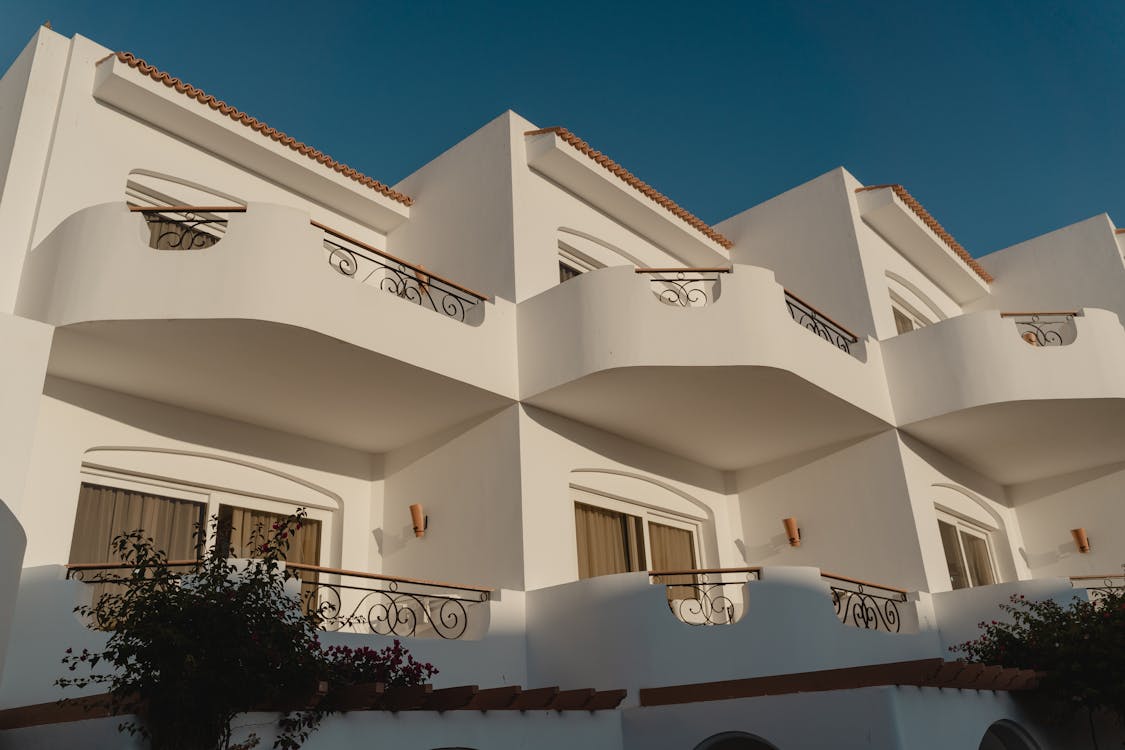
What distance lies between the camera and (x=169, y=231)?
10805 mm

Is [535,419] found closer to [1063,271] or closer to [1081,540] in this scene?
[1081,540]

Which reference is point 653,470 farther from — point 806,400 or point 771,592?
point 771,592

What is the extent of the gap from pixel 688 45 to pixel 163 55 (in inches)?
406

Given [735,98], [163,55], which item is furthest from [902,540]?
[163,55]

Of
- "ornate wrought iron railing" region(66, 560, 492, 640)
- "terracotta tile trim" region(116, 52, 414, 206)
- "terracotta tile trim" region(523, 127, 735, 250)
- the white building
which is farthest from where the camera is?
"terracotta tile trim" region(523, 127, 735, 250)

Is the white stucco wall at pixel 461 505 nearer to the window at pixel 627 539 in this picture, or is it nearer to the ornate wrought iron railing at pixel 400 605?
the ornate wrought iron railing at pixel 400 605

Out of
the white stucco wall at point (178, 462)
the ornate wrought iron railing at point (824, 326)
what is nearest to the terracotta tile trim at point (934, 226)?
the ornate wrought iron railing at point (824, 326)

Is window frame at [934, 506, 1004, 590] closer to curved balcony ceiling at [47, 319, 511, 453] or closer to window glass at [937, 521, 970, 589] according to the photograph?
window glass at [937, 521, 970, 589]

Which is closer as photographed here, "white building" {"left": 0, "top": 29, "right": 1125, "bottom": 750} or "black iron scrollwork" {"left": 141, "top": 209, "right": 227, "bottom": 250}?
"white building" {"left": 0, "top": 29, "right": 1125, "bottom": 750}

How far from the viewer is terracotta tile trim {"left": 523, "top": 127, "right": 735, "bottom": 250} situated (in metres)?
13.5

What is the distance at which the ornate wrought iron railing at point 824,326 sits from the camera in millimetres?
13141

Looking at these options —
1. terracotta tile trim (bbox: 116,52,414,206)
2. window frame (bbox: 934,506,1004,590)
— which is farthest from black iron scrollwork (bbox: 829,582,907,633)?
terracotta tile trim (bbox: 116,52,414,206)

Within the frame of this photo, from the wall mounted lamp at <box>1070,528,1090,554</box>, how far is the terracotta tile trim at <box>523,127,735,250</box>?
24.4ft

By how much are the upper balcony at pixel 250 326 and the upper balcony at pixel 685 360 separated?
82 cm
